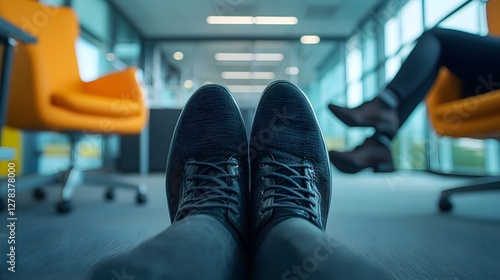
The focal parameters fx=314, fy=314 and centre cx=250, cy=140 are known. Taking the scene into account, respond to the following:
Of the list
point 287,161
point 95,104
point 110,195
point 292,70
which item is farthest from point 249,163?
point 292,70

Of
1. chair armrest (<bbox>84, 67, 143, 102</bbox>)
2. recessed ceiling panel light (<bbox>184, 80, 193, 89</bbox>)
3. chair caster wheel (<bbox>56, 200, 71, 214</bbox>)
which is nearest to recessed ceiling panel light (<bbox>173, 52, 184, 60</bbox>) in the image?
recessed ceiling panel light (<bbox>184, 80, 193, 89</bbox>)

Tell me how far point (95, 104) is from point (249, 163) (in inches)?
30.4

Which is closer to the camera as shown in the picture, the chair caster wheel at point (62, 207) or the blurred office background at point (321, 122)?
the blurred office background at point (321, 122)

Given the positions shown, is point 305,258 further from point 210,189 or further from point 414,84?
point 414,84

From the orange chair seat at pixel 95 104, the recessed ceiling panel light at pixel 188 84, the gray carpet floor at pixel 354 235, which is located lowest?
the gray carpet floor at pixel 354 235

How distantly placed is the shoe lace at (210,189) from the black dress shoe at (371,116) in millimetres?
423

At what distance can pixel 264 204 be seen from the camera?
443 mm

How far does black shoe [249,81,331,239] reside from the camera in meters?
0.44

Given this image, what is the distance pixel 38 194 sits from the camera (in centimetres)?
138

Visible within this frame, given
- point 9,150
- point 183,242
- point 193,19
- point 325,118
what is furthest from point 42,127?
point 325,118

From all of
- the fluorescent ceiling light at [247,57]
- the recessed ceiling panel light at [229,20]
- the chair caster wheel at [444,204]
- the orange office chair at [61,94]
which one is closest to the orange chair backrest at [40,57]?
the orange office chair at [61,94]

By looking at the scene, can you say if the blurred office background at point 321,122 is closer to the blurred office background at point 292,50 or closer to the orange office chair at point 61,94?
the blurred office background at point 292,50

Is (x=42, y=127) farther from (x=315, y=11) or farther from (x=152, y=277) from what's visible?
(x=315, y=11)

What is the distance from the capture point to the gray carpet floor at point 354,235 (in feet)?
1.82
